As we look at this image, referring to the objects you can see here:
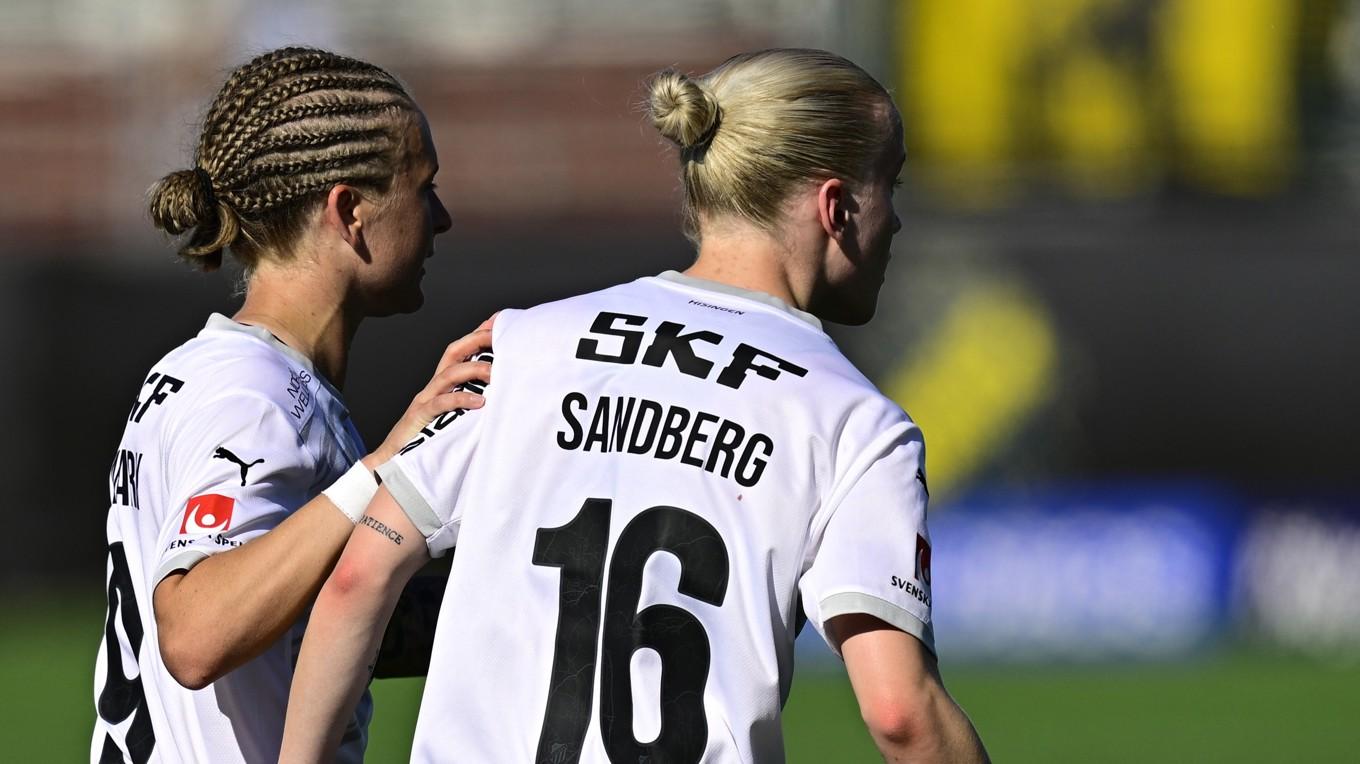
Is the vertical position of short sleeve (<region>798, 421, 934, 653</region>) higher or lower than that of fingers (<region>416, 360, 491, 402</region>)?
lower

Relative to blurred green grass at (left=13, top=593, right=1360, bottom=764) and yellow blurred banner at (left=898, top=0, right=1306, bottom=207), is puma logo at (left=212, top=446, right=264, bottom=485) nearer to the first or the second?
blurred green grass at (left=13, top=593, right=1360, bottom=764)

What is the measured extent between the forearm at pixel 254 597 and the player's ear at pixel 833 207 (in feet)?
2.41

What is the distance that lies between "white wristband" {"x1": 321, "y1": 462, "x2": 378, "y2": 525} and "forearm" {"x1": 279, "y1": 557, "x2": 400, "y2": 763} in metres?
0.10

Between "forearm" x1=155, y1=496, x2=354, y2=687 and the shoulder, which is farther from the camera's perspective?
the shoulder

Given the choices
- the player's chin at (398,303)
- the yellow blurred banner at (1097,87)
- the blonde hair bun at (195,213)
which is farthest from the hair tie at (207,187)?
the yellow blurred banner at (1097,87)

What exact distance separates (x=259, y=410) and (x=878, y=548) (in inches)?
36.9

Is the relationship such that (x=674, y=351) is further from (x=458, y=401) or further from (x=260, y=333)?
(x=260, y=333)

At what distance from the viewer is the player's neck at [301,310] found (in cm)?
270

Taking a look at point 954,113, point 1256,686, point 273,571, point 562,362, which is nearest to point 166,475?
point 273,571

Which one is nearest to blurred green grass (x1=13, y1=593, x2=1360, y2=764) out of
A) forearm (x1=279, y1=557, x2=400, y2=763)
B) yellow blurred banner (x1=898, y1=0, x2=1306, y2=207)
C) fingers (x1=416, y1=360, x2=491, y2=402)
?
yellow blurred banner (x1=898, y1=0, x2=1306, y2=207)

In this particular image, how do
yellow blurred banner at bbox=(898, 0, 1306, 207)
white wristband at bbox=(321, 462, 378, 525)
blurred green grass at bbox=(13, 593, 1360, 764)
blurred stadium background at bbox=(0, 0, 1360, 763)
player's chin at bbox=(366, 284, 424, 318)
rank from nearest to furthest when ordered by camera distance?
white wristband at bbox=(321, 462, 378, 525), player's chin at bbox=(366, 284, 424, 318), blurred green grass at bbox=(13, 593, 1360, 764), blurred stadium background at bbox=(0, 0, 1360, 763), yellow blurred banner at bbox=(898, 0, 1306, 207)

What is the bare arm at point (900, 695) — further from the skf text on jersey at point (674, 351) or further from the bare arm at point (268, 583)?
the bare arm at point (268, 583)

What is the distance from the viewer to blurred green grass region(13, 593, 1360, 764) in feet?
23.5

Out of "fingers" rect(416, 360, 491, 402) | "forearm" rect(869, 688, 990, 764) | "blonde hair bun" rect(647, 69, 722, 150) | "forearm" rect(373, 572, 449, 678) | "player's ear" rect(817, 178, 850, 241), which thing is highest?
"blonde hair bun" rect(647, 69, 722, 150)
